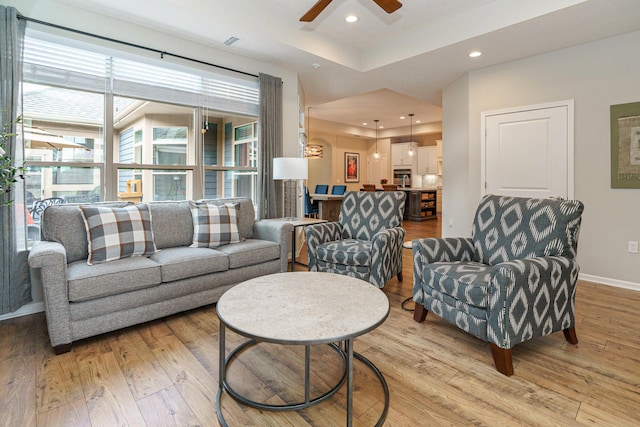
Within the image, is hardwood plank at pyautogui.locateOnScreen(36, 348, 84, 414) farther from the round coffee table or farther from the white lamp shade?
the white lamp shade

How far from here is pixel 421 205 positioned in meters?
8.92

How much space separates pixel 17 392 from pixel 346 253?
2.34m

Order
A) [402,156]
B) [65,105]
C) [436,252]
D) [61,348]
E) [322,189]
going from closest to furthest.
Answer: [61,348]
[436,252]
[65,105]
[322,189]
[402,156]

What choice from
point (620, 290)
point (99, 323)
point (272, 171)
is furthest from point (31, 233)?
point (620, 290)

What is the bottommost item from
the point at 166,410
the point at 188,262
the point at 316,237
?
the point at 166,410

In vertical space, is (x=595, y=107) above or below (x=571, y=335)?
above

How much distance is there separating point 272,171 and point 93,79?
6.58ft

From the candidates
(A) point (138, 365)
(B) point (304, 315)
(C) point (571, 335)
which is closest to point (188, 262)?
(A) point (138, 365)

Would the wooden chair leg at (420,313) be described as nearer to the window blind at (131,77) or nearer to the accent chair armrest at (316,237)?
the accent chair armrest at (316,237)

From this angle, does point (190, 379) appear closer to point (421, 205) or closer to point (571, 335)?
point (571, 335)

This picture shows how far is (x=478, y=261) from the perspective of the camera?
8.59 feet

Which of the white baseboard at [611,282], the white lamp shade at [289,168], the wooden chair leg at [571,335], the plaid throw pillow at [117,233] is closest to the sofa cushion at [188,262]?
the plaid throw pillow at [117,233]

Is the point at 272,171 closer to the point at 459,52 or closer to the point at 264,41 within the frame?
the point at 264,41

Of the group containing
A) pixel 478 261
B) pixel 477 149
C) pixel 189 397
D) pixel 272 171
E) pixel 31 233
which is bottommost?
pixel 189 397
